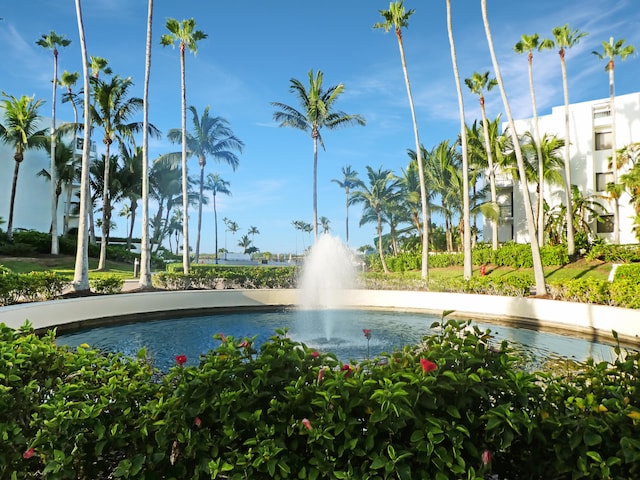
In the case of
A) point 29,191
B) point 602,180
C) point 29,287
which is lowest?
point 29,287

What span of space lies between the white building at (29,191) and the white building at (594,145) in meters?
38.5

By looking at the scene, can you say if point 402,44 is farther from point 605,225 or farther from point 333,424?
point 333,424

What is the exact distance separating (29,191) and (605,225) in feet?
148

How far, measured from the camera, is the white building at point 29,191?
3300cm

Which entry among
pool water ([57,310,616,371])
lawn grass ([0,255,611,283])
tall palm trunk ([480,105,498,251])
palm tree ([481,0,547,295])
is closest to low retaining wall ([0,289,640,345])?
pool water ([57,310,616,371])

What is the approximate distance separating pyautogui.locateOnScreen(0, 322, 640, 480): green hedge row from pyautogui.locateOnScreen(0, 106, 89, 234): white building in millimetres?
39051

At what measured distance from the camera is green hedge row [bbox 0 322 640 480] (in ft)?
5.90

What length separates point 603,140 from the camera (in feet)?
91.9

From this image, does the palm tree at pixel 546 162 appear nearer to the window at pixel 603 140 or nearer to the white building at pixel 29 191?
the window at pixel 603 140

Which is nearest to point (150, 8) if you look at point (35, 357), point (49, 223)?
point (35, 357)

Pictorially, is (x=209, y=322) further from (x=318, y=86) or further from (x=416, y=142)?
(x=318, y=86)

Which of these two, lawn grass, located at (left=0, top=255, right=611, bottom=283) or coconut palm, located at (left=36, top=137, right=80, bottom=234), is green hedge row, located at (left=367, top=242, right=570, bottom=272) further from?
coconut palm, located at (left=36, top=137, right=80, bottom=234)

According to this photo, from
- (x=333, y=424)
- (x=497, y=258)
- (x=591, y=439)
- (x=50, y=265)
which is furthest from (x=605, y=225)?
(x=50, y=265)

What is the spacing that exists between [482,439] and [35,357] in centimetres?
270
